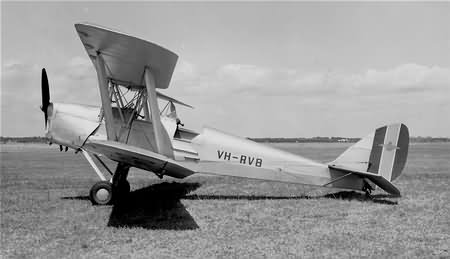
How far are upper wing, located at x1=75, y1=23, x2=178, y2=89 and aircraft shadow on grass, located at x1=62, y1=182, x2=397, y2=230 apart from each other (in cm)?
241

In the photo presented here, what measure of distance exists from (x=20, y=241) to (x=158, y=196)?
3.72 metres

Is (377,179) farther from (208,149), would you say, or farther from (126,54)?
(126,54)

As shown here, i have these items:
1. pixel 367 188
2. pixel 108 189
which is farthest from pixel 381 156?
pixel 108 189

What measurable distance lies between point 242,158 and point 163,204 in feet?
6.07

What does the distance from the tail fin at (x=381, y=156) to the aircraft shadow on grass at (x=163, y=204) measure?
55 centimetres

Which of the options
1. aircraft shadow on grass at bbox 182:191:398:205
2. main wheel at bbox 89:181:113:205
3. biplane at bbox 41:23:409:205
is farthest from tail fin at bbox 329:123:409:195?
main wheel at bbox 89:181:113:205

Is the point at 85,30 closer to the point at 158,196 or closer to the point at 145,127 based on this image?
the point at 145,127

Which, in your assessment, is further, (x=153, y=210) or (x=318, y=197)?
(x=318, y=197)

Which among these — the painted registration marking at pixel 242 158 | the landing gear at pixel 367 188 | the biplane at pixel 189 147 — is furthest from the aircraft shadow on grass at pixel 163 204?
the painted registration marking at pixel 242 158

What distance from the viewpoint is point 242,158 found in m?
7.52

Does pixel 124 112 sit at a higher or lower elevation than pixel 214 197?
higher

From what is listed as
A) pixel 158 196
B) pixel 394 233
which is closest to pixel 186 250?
pixel 394 233

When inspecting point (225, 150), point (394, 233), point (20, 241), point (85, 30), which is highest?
point (85, 30)

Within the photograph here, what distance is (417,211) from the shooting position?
6.33 m
